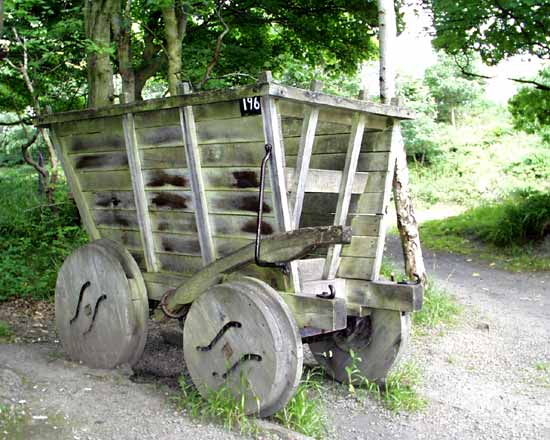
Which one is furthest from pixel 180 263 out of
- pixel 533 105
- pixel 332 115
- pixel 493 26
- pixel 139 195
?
pixel 533 105

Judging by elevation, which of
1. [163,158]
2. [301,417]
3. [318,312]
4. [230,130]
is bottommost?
[301,417]

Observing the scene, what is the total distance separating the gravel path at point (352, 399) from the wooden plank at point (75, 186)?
1075 millimetres

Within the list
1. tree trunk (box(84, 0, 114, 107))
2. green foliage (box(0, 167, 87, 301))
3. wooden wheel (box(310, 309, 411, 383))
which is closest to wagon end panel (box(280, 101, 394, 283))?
wooden wheel (box(310, 309, 411, 383))

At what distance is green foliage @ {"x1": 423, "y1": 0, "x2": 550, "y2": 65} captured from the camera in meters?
9.77

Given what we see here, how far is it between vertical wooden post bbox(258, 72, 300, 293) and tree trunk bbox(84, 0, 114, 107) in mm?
3990

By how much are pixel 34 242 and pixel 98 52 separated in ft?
11.5

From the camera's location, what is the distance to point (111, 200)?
506 cm

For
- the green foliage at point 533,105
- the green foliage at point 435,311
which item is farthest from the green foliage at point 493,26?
the green foliage at point 435,311

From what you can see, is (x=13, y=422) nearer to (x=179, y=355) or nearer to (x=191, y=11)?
(x=179, y=355)

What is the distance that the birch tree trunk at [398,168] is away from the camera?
22.7 ft

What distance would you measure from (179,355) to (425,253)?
24.1 ft

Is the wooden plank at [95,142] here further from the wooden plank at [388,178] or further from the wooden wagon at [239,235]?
the wooden plank at [388,178]

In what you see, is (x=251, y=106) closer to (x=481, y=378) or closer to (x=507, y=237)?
(x=481, y=378)

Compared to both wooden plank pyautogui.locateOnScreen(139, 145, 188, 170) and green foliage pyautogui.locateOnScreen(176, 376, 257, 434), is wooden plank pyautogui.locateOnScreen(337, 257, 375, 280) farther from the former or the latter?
wooden plank pyautogui.locateOnScreen(139, 145, 188, 170)
